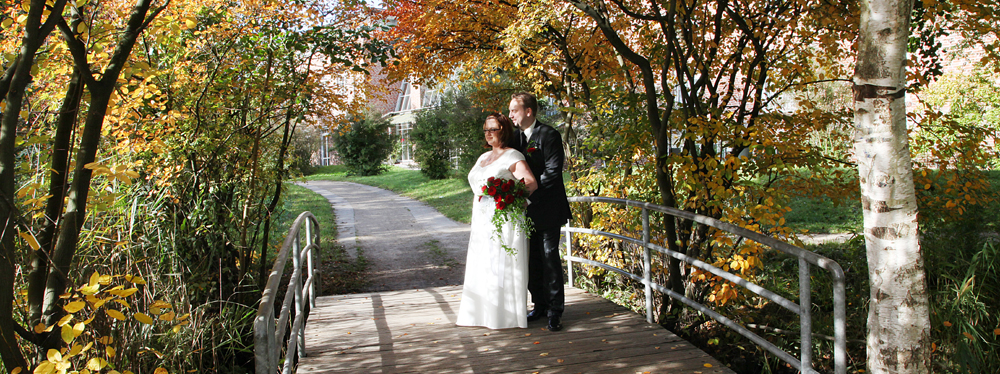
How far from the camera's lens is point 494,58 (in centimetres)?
811

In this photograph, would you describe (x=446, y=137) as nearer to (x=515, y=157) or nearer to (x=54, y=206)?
(x=515, y=157)

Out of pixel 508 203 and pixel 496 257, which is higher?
pixel 508 203

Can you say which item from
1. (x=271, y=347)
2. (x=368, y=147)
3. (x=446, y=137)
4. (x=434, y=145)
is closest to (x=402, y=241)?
(x=271, y=347)

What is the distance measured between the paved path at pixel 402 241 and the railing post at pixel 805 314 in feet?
18.0

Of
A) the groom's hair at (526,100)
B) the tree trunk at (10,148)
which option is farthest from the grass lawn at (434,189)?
the tree trunk at (10,148)

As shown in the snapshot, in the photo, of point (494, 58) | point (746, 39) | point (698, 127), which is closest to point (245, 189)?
point (494, 58)

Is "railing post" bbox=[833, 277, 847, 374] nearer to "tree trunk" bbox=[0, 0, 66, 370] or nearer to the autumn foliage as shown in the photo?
the autumn foliage

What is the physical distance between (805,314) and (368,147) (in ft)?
88.1

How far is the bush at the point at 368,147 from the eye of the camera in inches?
1121

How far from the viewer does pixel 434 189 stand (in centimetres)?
2005

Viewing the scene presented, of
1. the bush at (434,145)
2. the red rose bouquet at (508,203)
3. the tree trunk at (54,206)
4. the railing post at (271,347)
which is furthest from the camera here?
the bush at (434,145)

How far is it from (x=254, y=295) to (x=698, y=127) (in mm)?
4633

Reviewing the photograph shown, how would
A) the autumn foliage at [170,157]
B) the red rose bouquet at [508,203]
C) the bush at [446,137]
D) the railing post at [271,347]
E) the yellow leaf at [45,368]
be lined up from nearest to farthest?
the yellow leaf at [45,368] < the autumn foliage at [170,157] < the railing post at [271,347] < the red rose bouquet at [508,203] < the bush at [446,137]

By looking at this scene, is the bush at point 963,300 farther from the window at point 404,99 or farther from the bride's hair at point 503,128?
the window at point 404,99
